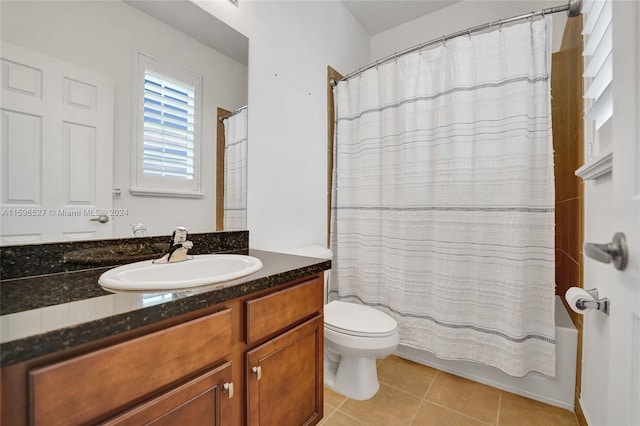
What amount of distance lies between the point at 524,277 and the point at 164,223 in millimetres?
1763

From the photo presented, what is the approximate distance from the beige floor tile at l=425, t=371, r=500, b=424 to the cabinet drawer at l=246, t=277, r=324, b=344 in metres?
0.99

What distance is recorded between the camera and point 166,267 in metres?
1.01

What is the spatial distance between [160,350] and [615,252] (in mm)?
950

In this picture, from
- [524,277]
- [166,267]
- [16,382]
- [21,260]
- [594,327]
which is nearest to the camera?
[16,382]

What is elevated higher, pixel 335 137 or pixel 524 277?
pixel 335 137

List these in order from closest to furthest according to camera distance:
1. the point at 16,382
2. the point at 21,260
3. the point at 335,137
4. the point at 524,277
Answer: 1. the point at 16,382
2. the point at 21,260
3. the point at 524,277
4. the point at 335,137

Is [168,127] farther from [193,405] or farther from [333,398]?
[333,398]

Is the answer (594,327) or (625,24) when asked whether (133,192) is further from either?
(594,327)

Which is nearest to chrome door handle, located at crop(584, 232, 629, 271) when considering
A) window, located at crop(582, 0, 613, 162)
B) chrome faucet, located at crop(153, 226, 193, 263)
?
window, located at crop(582, 0, 613, 162)

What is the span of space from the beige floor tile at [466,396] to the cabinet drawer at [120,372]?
4.51 feet

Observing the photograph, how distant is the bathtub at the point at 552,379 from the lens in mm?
1431

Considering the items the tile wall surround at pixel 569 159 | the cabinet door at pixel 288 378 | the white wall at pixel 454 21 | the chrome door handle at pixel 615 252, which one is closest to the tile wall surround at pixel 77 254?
the cabinet door at pixel 288 378

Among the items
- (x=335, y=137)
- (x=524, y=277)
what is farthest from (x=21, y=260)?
(x=524, y=277)

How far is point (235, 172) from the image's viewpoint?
1.45 m
